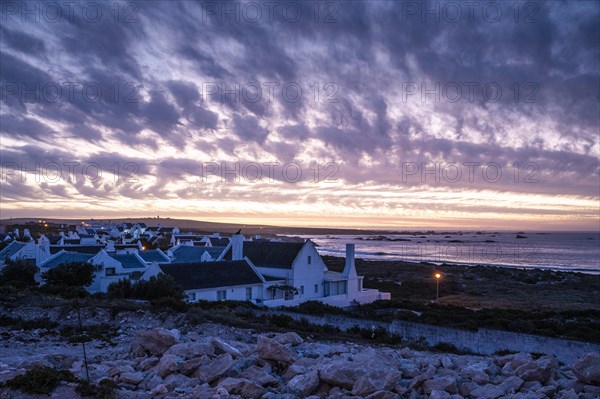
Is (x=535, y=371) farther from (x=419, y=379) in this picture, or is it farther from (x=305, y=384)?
(x=305, y=384)

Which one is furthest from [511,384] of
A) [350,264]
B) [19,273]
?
[19,273]

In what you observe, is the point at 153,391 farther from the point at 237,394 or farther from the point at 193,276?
the point at 193,276

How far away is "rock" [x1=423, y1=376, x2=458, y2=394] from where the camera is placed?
11367mm

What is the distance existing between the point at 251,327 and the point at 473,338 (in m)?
9.25

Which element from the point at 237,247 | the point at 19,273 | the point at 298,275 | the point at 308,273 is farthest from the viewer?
the point at 237,247

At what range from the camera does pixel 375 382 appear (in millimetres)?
11180

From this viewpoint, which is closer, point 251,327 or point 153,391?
point 153,391

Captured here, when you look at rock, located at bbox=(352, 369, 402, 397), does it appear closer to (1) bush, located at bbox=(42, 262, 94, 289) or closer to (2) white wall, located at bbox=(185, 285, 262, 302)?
(2) white wall, located at bbox=(185, 285, 262, 302)

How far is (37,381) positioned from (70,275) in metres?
25.6

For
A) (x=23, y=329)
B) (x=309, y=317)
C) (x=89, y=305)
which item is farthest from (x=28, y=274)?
(x=309, y=317)

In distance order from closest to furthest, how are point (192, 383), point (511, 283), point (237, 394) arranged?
point (237, 394), point (192, 383), point (511, 283)

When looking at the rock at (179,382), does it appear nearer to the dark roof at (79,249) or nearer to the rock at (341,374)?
the rock at (341,374)

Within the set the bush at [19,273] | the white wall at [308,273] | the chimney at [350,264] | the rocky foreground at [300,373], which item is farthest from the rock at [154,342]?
the bush at [19,273]

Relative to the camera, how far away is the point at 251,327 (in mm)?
20938
